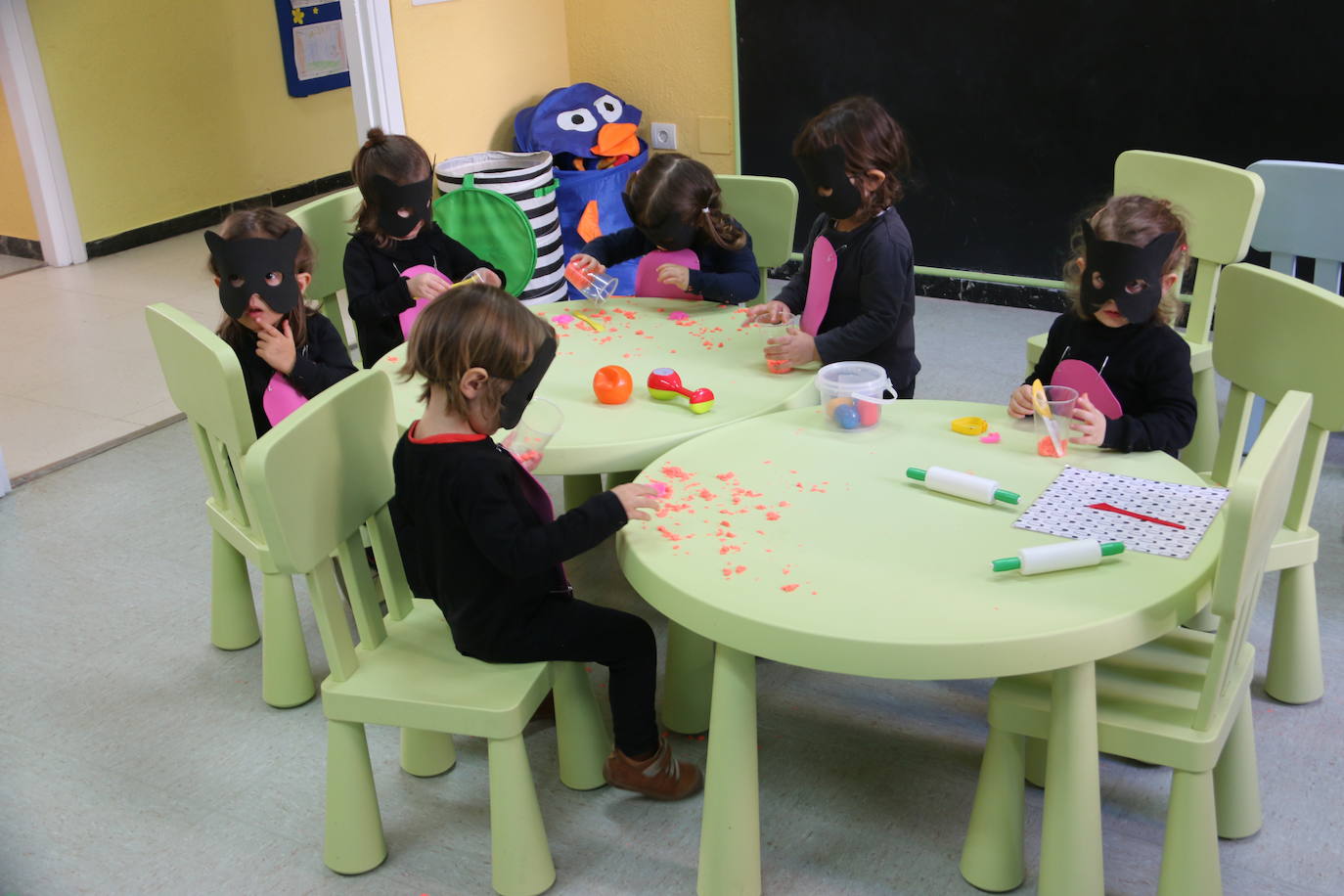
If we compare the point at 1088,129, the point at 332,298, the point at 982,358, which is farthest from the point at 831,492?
the point at 1088,129

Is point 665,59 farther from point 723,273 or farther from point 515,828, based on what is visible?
point 515,828

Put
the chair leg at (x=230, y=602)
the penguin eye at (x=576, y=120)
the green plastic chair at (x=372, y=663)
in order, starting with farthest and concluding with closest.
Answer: the penguin eye at (x=576, y=120), the chair leg at (x=230, y=602), the green plastic chair at (x=372, y=663)

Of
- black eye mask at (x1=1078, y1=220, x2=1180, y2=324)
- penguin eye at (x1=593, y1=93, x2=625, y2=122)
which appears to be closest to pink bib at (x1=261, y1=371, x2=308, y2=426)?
black eye mask at (x1=1078, y1=220, x2=1180, y2=324)

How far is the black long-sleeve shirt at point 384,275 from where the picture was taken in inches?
108

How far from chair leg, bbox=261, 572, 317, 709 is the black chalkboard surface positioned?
111 inches

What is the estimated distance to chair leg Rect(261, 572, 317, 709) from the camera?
233cm

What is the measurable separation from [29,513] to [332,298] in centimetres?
101

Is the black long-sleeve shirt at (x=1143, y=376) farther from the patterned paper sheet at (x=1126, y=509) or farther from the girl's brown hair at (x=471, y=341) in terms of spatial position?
the girl's brown hair at (x=471, y=341)

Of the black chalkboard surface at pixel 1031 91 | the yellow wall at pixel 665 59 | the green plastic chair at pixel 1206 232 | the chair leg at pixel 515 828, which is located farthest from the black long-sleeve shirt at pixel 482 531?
the yellow wall at pixel 665 59

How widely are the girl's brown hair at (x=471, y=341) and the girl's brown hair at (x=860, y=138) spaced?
2.67 ft

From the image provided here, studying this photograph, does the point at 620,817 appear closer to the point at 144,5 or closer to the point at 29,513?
the point at 29,513

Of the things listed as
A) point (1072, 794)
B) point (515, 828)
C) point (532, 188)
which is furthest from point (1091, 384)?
point (532, 188)

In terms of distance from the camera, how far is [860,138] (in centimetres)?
233

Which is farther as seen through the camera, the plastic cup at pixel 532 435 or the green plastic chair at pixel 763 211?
the green plastic chair at pixel 763 211
